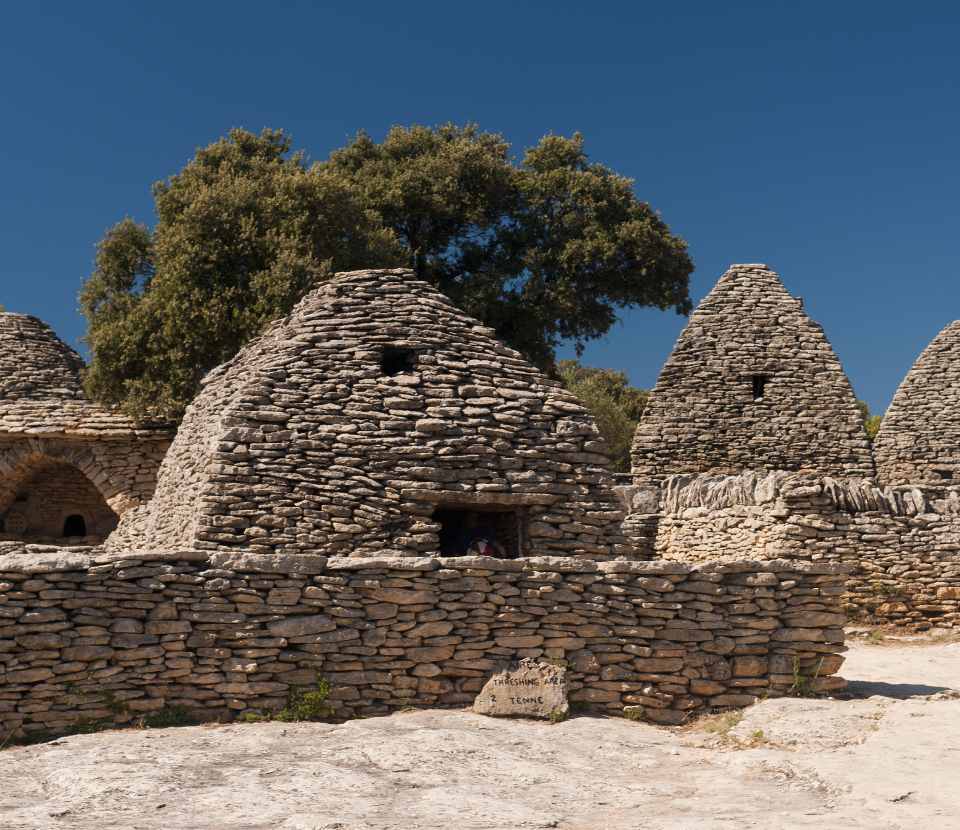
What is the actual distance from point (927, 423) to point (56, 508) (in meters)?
19.9

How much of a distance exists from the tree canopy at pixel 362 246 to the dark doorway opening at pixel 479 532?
8060 millimetres

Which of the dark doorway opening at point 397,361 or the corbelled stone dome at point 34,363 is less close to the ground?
the corbelled stone dome at point 34,363

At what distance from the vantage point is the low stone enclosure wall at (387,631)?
25.2 ft

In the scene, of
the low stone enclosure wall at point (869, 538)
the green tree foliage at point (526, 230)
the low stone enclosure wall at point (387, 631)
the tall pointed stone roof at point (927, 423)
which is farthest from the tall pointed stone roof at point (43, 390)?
the tall pointed stone roof at point (927, 423)

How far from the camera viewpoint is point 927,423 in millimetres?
22516

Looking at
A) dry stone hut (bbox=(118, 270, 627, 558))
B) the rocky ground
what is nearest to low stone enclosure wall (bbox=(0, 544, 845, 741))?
the rocky ground

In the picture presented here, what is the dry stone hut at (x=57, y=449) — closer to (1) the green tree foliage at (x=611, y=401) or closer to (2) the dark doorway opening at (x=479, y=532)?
(2) the dark doorway opening at (x=479, y=532)

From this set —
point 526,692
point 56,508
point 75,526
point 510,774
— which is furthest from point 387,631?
point 75,526

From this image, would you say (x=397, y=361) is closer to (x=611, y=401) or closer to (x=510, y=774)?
(x=510, y=774)

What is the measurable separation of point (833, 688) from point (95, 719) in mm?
6171

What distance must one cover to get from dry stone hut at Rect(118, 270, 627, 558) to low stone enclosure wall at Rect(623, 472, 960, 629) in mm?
3960

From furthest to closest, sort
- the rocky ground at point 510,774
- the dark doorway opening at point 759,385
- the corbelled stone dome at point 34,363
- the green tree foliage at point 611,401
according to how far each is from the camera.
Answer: the green tree foliage at point 611,401 → the corbelled stone dome at point 34,363 → the dark doorway opening at point 759,385 → the rocky ground at point 510,774

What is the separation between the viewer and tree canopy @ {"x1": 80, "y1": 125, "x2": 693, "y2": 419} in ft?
66.4

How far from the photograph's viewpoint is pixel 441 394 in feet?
38.3
